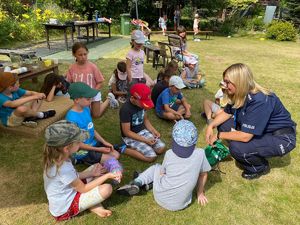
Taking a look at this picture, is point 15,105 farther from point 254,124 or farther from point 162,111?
point 254,124

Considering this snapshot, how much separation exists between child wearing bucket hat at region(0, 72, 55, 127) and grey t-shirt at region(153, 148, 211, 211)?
7.54 feet

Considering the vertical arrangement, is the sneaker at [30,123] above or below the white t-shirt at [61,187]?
below

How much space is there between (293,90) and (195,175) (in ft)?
18.8

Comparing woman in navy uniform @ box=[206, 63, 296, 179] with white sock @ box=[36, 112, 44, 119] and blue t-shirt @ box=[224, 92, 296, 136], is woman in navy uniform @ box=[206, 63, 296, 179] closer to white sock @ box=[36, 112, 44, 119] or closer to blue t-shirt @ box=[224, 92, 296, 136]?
blue t-shirt @ box=[224, 92, 296, 136]

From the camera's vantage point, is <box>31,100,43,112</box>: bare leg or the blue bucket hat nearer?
the blue bucket hat

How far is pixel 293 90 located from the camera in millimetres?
7188

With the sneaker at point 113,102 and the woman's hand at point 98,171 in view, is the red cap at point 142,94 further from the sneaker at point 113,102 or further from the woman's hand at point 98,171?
the sneaker at point 113,102

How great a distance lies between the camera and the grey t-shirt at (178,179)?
263 centimetres

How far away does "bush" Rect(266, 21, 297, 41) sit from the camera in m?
18.4

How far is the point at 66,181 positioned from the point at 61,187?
10 centimetres

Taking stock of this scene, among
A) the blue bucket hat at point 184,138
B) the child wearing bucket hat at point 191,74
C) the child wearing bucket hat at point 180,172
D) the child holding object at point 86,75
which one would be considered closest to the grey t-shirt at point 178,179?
the child wearing bucket hat at point 180,172

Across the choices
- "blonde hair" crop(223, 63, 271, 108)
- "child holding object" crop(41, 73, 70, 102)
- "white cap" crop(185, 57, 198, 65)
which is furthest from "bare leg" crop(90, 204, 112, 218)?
"white cap" crop(185, 57, 198, 65)

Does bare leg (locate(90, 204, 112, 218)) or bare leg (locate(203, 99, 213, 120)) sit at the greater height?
bare leg (locate(203, 99, 213, 120))

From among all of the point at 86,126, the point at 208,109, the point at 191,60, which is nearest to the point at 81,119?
the point at 86,126
